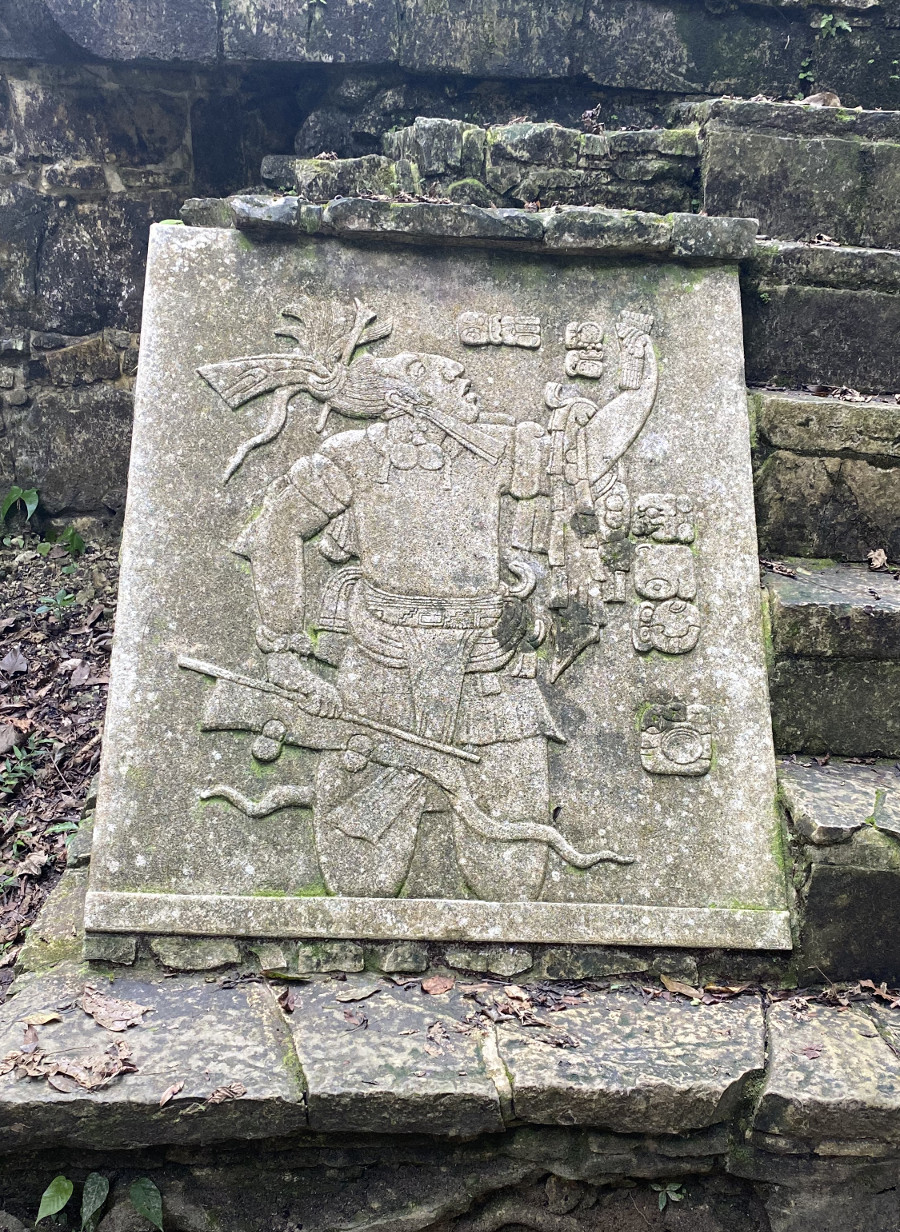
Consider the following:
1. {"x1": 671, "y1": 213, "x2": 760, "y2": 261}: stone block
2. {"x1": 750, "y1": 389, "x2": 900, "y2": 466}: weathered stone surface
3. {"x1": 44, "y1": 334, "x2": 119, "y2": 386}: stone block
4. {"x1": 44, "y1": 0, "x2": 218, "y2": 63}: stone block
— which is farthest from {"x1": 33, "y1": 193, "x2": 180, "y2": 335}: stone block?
{"x1": 750, "y1": 389, "x2": 900, "y2": 466}: weathered stone surface

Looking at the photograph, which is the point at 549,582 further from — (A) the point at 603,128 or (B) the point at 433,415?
(A) the point at 603,128

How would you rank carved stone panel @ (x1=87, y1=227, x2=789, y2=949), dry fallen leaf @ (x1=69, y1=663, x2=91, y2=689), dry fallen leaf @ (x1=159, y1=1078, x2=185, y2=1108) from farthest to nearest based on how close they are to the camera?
dry fallen leaf @ (x1=69, y1=663, x2=91, y2=689) < carved stone panel @ (x1=87, y1=227, x2=789, y2=949) < dry fallen leaf @ (x1=159, y1=1078, x2=185, y2=1108)

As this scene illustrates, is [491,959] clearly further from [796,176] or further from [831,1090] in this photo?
[796,176]

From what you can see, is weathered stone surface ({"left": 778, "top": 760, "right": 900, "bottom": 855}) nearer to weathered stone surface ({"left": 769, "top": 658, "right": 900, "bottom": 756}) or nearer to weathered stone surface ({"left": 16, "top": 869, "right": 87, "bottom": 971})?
weathered stone surface ({"left": 769, "top": 658, "right": 900, "bottom": 756})

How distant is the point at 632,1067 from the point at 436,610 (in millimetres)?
1391

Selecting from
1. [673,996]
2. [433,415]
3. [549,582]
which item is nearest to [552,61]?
[433,415]

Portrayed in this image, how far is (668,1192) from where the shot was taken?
248 centimetres

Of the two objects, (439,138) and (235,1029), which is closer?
(235,1029)

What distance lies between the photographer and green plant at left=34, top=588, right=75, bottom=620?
4359 mm

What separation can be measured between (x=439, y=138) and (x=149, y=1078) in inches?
147

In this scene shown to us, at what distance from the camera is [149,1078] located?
2.24m

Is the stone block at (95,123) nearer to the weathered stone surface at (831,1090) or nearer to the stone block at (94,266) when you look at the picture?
the stone block at (94,266)

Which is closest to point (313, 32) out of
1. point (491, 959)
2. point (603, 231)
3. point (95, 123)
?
point (95, 123)

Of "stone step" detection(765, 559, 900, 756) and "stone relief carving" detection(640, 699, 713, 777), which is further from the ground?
"stone step" detection(765, 559, 900, 756)
